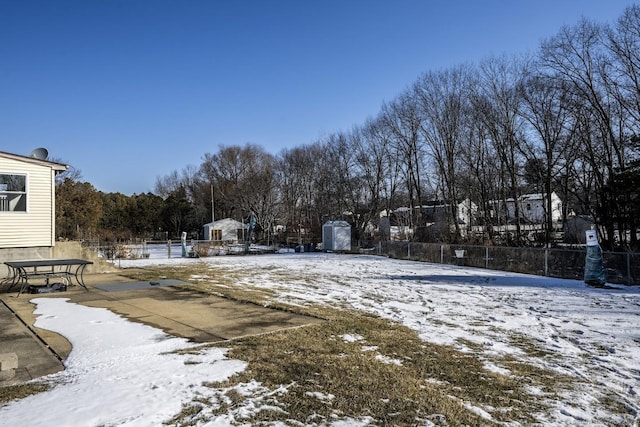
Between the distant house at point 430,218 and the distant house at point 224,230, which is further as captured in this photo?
the distant house at point 224,230

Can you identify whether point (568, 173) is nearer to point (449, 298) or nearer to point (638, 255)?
point (638, 255)

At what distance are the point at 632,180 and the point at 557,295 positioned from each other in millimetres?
12008

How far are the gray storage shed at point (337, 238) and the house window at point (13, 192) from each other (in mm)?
18259

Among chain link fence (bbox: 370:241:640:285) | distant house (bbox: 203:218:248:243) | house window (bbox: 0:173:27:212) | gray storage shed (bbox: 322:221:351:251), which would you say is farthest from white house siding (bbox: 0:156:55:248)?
distant house (bbox: 203:218:248:243)

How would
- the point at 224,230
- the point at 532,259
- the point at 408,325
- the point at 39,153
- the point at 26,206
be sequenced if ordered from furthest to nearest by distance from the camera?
the point at 224,230
the point at 532,259
the point at 39,153
the point at 26,206
the point at 408,325

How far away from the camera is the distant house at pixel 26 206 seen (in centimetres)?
1255

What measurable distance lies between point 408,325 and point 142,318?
4386 millimetres

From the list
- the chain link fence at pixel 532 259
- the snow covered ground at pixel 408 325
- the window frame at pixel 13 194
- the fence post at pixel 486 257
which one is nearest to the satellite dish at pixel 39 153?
the window frame at pixel 13 194

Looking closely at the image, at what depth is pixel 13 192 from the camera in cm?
1273

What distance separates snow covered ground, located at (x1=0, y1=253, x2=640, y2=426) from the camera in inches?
141

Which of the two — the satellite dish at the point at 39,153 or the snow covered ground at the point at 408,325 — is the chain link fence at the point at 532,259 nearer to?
the snow covered ground at the point at 408,325

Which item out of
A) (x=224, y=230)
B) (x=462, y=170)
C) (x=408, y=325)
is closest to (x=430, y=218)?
(x=462, y=170)

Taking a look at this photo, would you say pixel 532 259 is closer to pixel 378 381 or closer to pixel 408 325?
pixel 408 325

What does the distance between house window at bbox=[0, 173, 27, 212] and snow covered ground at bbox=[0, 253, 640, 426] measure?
16.9 feet
